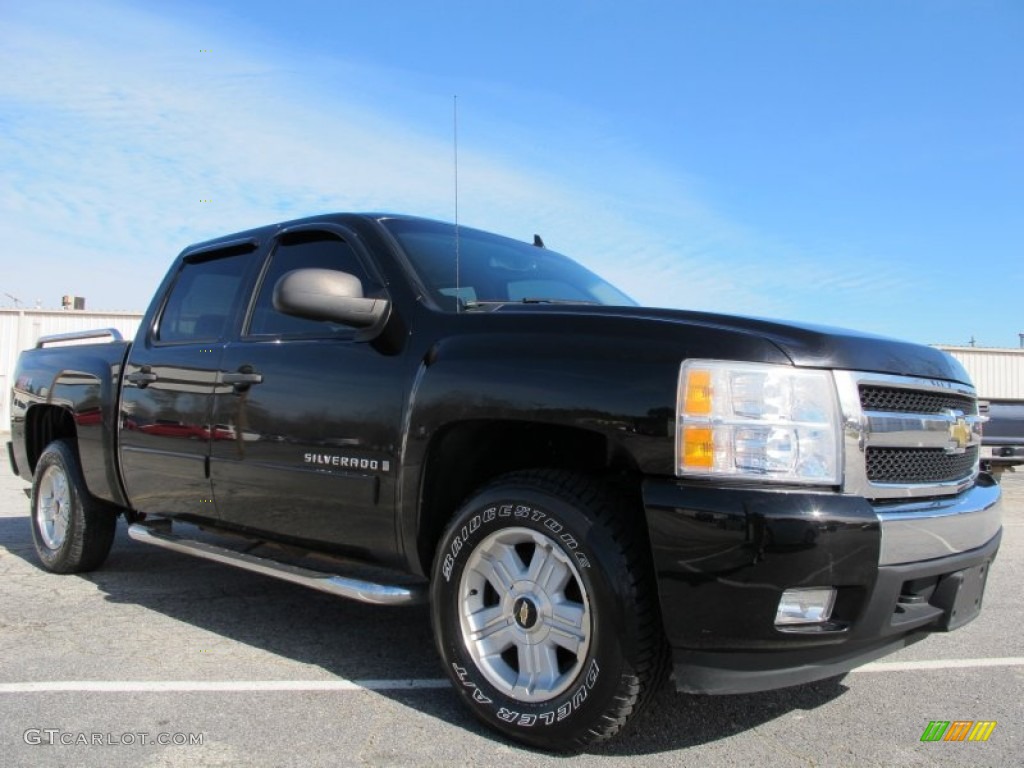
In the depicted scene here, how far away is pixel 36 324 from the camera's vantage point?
75.4ft

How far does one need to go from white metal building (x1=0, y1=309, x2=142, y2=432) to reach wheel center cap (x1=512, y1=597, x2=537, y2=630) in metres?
22.1

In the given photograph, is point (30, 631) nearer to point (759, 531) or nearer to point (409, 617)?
point (409, 617)

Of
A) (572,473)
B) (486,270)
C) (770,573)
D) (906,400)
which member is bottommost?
(770,573)

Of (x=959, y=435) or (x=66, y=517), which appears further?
(x=66, y=517)

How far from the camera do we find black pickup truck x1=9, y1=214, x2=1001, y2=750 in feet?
8.23

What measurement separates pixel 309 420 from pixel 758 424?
6.22ft

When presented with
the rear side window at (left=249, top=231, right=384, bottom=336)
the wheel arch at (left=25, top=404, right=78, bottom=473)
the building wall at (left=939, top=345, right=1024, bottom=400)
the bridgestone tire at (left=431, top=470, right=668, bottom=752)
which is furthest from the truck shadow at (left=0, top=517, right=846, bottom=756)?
the building wall at (left=939, top=345, right=1024, bottom=400)

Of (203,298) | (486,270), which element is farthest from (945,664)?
(203,298)

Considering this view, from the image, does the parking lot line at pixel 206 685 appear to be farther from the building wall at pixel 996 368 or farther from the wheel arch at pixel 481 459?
the building wall at pixel 996 368

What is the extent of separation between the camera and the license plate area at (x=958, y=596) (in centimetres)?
278

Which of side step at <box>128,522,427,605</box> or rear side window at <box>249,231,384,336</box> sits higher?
rear side window at <box>249,231,384,336</box>

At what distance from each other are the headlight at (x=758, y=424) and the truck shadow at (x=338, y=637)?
2.98ft

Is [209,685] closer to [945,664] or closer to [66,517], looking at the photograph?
[66,517]

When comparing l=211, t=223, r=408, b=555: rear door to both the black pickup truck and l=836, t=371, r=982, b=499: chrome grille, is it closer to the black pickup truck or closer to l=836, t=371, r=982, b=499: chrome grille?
the black pickup truck
